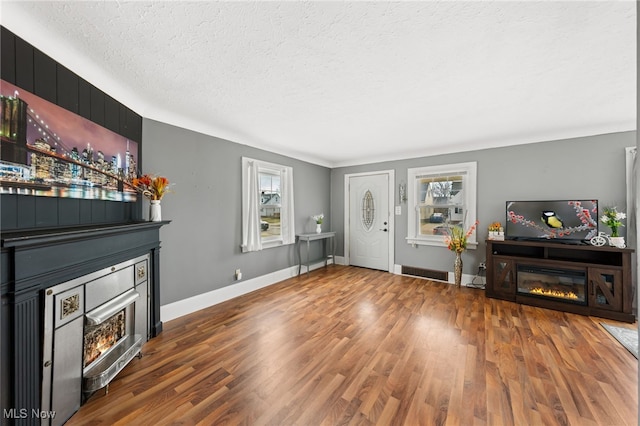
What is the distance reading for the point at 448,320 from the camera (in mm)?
2748

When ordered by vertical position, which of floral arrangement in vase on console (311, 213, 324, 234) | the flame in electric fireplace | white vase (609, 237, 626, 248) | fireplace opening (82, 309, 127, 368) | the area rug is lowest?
the area rug

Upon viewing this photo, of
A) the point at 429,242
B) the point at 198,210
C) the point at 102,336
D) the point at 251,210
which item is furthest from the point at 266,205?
the point at 429,242

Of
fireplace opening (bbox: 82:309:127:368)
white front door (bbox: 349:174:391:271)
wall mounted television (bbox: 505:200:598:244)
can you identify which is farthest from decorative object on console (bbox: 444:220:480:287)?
fireplace opening (bbox: 82:309:127:368)

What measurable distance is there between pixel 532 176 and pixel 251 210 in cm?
421

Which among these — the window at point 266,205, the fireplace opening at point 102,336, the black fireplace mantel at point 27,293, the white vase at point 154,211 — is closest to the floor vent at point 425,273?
the window at point 266,205

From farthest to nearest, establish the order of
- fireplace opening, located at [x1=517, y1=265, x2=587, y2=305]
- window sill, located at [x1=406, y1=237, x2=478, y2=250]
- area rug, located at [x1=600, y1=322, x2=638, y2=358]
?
window sill, located at [x1=406, y1=237, x2=478, y2=250], fireplace opening, located at [x1=517, y1=265, x2=587, y2=305], area rug, located at [x1=600, y1=322, x2=638, y2=358]

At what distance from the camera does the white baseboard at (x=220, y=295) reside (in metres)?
2.78

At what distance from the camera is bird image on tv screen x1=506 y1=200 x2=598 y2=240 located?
310cm

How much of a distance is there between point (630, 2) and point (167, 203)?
12.5ft

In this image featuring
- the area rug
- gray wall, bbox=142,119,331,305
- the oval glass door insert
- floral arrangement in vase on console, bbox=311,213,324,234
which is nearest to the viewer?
the area rug

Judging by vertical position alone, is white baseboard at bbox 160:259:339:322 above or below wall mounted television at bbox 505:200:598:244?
below

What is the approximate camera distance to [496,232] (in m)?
3.53

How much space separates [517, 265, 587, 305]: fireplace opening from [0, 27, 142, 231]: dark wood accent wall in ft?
15.6
